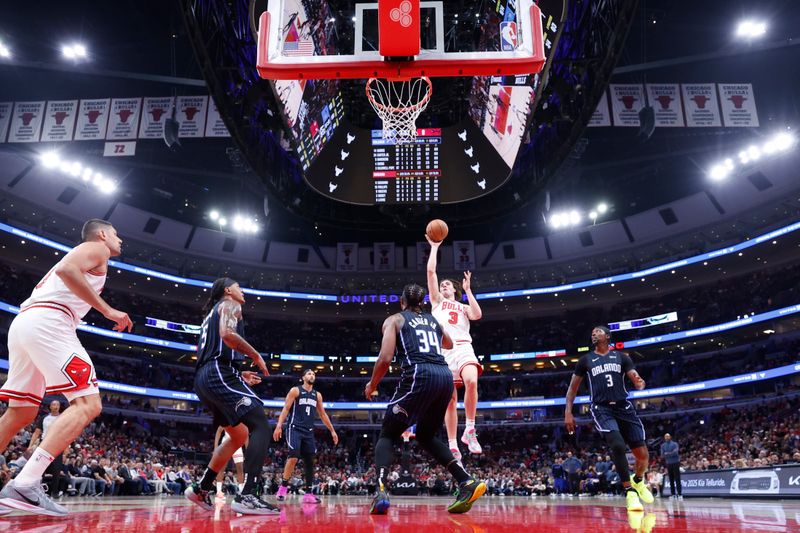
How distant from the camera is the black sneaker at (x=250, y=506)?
5.07 metres

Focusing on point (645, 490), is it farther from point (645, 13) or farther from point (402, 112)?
point (645, 13)

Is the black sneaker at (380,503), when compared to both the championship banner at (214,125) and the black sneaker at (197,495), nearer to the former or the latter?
the black sneaker at (197,495)

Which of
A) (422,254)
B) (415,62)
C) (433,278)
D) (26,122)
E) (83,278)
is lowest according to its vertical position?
(83,278)

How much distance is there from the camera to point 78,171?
27891 millimetres

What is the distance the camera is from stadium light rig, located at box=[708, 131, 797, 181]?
26500mm

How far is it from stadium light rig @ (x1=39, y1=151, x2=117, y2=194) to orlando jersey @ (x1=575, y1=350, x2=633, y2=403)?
89.1 ft

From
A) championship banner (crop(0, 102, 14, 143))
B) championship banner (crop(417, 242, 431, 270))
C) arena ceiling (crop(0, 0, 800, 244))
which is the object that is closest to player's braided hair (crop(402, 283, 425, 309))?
arena ceiling (crop(0, 0, 800, 244))

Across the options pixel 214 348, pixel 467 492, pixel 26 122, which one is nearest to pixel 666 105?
pixel 467 492

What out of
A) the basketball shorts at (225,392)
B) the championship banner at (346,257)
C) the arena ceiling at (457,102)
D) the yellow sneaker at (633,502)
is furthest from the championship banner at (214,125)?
the championship banner at (346,257)

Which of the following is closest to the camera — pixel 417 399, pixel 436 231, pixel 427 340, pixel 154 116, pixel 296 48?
pixel 417 399

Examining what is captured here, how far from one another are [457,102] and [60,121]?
12659 mm

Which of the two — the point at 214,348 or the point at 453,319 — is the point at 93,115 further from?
the point at 214,348

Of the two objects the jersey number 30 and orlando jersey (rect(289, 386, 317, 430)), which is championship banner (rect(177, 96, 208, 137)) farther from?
the jersey number 30

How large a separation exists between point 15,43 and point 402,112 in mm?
15750
